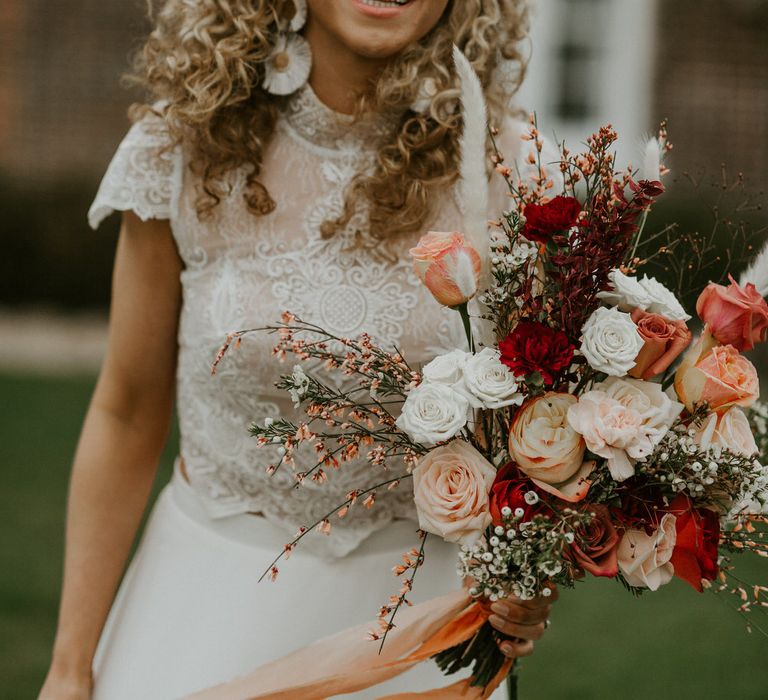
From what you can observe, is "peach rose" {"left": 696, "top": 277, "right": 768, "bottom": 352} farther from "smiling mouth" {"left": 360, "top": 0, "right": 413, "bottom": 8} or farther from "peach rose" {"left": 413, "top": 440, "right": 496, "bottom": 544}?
"smiling mouth" {"left": 360, "top": 0, "right": 413, "bottom": 8}

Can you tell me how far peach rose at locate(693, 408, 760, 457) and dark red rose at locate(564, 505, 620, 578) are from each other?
190 mm

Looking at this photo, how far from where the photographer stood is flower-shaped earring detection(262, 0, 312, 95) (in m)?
2.41

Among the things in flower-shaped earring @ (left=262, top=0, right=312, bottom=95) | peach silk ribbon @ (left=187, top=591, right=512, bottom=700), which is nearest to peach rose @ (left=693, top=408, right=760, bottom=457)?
peach silk ribbon @ (left=187, top=591, right=512, bottom=700)

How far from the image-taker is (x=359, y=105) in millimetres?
2389

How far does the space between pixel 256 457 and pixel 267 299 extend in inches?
13.6

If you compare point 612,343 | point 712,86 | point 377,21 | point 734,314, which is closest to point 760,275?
point 734,314

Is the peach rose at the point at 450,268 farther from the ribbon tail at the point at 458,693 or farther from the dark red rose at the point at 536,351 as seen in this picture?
the ribbon tail at the point at 458,693

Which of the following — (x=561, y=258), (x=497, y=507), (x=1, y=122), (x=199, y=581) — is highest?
(x=561, y=258)

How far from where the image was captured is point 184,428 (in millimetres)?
2549

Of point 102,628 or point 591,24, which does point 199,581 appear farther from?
point 591,24

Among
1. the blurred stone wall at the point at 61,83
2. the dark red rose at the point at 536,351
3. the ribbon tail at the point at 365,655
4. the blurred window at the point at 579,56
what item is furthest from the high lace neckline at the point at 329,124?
the blurred stone wall at the point at 61,83

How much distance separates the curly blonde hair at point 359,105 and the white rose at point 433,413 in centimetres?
69

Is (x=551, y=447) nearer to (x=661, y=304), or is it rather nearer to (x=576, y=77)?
(x=661, y=304)

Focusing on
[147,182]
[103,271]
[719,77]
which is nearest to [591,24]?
[719,77]
